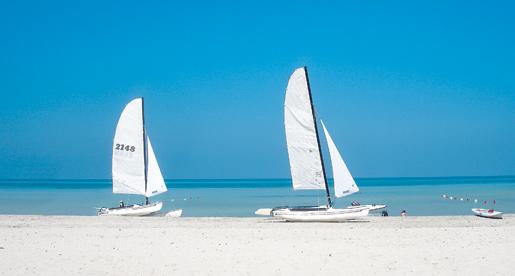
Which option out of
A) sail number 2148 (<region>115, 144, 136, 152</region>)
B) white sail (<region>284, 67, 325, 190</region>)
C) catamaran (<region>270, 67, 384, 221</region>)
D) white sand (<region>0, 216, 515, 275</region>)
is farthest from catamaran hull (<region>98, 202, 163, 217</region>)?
white sand (<region>0, 216, 515, 275</region>)

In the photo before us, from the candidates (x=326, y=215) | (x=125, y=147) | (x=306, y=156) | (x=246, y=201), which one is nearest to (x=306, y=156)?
(x=306, y=156)

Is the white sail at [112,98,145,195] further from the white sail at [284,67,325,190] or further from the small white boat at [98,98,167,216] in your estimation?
the white sail at [284,67,325,190]

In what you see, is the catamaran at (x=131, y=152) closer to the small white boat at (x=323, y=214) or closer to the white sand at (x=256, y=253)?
the small white boat at (x=323, y=214)

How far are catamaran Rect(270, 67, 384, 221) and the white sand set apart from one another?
26.7 feet

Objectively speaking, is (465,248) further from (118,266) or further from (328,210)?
(328,210)

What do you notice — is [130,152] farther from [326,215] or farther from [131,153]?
[326,215]

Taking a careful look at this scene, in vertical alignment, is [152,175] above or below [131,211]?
above

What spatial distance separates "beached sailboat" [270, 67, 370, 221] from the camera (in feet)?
97.5

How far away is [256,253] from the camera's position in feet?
51.5

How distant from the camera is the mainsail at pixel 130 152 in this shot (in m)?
40.2

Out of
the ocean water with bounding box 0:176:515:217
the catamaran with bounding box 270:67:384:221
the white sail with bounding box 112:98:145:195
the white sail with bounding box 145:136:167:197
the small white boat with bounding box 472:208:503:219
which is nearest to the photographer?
the catamaran with bounding box 270:67:384:221

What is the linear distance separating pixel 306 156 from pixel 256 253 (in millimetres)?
15408

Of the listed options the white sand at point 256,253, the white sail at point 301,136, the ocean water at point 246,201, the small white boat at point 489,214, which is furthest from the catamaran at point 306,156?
the ocean water at point 246,201

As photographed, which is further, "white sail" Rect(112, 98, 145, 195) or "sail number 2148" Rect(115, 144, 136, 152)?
"sail number 2148" Rect(115, 144, 136, 152)
